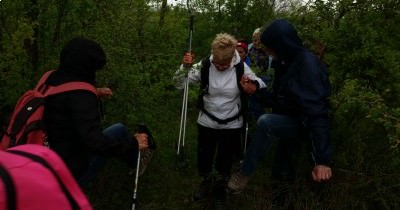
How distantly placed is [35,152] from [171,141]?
16.4ft

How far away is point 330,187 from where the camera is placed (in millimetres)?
4363

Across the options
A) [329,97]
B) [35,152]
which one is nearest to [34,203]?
[35,152]

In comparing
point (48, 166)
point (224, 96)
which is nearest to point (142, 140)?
point (224, 96)

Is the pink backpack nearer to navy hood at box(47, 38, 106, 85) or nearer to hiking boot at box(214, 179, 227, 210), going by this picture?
navy hood at box(47, 38, 106, 85)

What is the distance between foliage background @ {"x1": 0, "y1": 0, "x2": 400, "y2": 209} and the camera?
4.12 m

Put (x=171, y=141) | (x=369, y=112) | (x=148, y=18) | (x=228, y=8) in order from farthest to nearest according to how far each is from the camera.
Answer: (x=228, y=8) → (x=171, y=141) → (x=148, y=18) → (x=369, y=112)

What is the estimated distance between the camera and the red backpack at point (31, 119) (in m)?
3.24

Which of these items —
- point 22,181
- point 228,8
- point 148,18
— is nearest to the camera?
point 22,181

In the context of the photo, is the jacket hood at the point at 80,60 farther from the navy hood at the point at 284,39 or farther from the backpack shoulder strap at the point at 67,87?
the navy hood at the point at 284,39

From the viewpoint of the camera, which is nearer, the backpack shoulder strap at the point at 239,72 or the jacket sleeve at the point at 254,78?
the jacket sleeve at the point at 254,78

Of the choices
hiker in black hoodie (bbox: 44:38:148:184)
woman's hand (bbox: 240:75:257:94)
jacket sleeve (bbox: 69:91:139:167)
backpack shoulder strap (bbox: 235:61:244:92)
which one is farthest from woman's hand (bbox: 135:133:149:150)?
backpack shoulder strap (bbox: 235:61:244:92)

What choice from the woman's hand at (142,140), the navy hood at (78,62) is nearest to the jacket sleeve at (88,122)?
the navy hood at (78,62)

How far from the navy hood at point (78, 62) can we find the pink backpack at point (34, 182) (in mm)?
1896

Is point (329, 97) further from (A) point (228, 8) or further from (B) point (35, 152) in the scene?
(A) point (228, 8)
